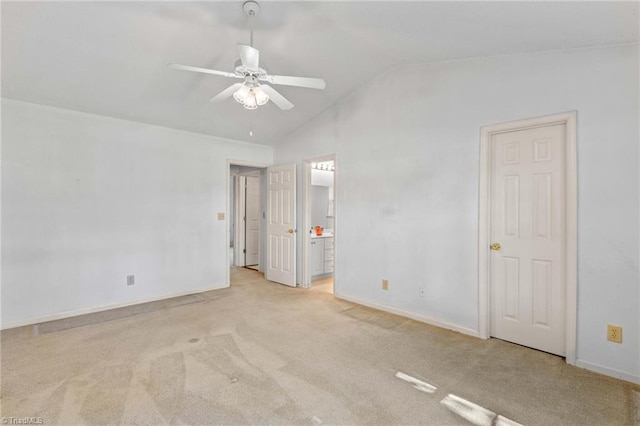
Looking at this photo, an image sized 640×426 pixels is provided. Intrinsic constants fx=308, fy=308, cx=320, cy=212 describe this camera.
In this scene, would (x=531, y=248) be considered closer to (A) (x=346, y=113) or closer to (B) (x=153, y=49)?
(A) (x=346, y=113)

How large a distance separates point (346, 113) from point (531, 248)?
2.74m

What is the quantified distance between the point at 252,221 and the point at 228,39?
444 cm

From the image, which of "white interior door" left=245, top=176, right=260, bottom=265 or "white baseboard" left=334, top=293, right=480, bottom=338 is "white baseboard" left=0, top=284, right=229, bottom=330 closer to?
"white interior door" left=245, top=176, right=260, bottom=265

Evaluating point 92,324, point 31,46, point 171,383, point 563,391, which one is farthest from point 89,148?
point 563,391

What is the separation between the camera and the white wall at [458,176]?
7.71 feet

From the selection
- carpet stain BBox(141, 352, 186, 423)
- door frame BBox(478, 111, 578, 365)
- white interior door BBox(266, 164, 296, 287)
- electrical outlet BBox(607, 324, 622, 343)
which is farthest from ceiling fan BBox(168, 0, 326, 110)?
electrical outlet BBox(607, 324, 622, 343)

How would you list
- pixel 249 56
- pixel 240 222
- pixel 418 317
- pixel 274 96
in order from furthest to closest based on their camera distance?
pixel 240 222 < pixel 418 317 < pixel 274 96 < pixel 249 56

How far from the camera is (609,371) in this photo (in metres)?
2.38

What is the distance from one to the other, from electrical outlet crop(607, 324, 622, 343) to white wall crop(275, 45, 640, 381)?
36mm

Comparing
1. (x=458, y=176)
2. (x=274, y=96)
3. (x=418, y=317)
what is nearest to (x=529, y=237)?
(x=458, y=176)

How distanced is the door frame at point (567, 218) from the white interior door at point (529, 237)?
6cm

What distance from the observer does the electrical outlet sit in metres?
2.36

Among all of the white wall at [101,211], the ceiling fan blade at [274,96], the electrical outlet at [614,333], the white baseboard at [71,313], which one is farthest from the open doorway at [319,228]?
the electrical outlet at [614,333]

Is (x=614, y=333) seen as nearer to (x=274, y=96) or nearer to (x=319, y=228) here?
(x=274, y=96)
